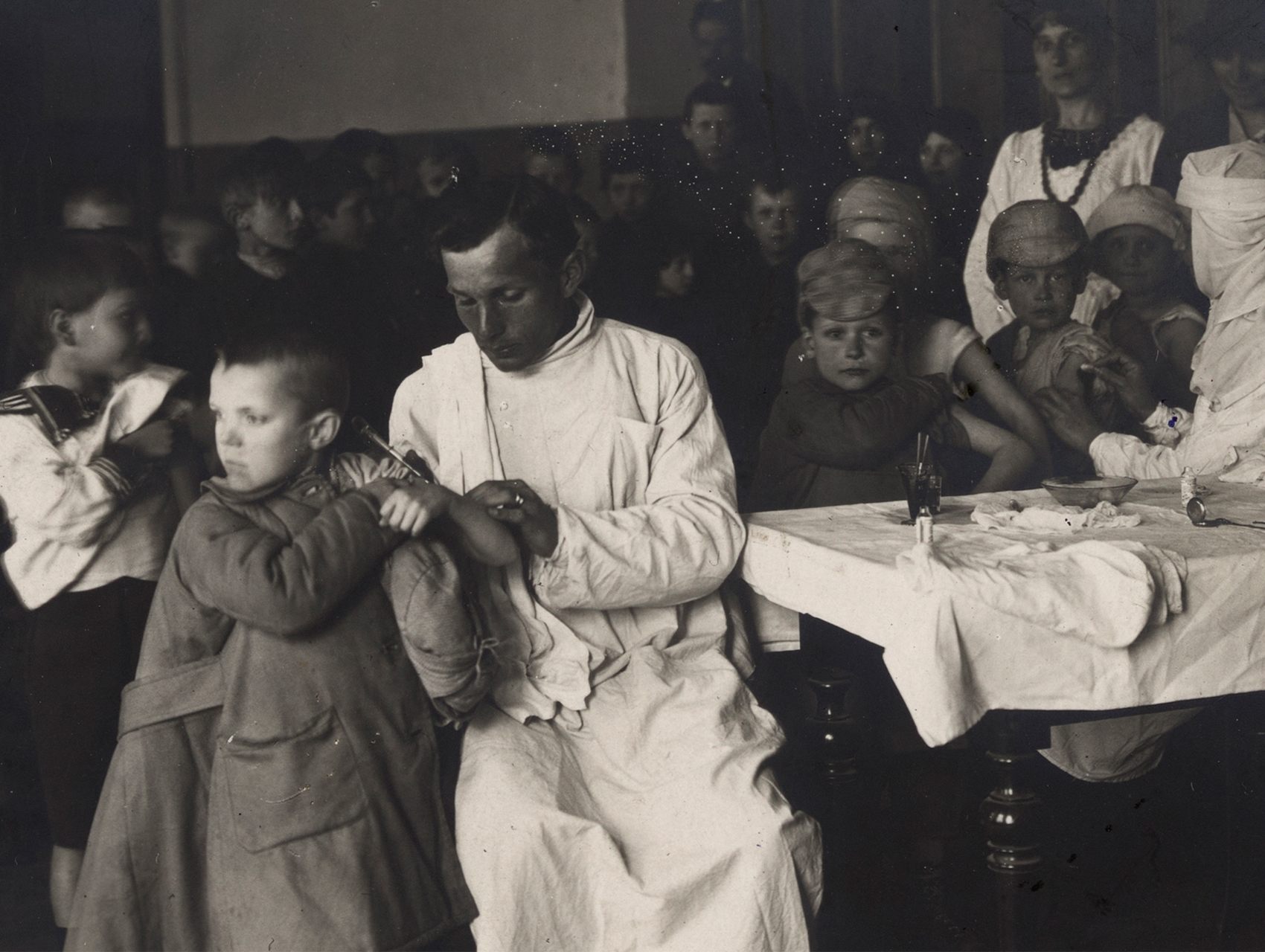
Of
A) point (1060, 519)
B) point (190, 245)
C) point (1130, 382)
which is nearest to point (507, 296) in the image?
point (190, 245)

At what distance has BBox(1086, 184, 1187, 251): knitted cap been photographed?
3678 mm

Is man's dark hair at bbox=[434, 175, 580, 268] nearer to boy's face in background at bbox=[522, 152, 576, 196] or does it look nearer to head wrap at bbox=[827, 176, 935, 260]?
boy's face in background at bbox=[522, 152, 576, 196]

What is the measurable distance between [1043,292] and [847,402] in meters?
0.72

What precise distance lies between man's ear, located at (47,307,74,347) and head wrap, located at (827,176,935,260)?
188 centimetres

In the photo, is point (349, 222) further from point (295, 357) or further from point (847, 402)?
point (847, 402)

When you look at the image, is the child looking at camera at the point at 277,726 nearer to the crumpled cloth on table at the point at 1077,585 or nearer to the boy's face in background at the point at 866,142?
the crumpled cloth on table at the point at 1077,585

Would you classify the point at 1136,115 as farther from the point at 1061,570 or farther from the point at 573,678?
the point at 573,678

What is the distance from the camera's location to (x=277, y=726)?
2.68 m

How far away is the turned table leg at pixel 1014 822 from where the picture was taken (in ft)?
8.61

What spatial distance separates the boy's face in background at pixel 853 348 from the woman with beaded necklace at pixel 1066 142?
317mm

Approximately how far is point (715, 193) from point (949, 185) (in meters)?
0.74

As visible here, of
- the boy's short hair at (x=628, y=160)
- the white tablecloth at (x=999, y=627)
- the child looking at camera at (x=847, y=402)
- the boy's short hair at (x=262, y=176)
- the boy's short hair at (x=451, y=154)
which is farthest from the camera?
the child looking at camera at (x=847, y=402)

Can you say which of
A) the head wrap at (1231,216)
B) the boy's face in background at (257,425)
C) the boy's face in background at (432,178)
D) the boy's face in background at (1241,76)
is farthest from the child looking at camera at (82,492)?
the boy's face in background at (1241,76)

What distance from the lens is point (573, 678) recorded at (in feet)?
9.50
